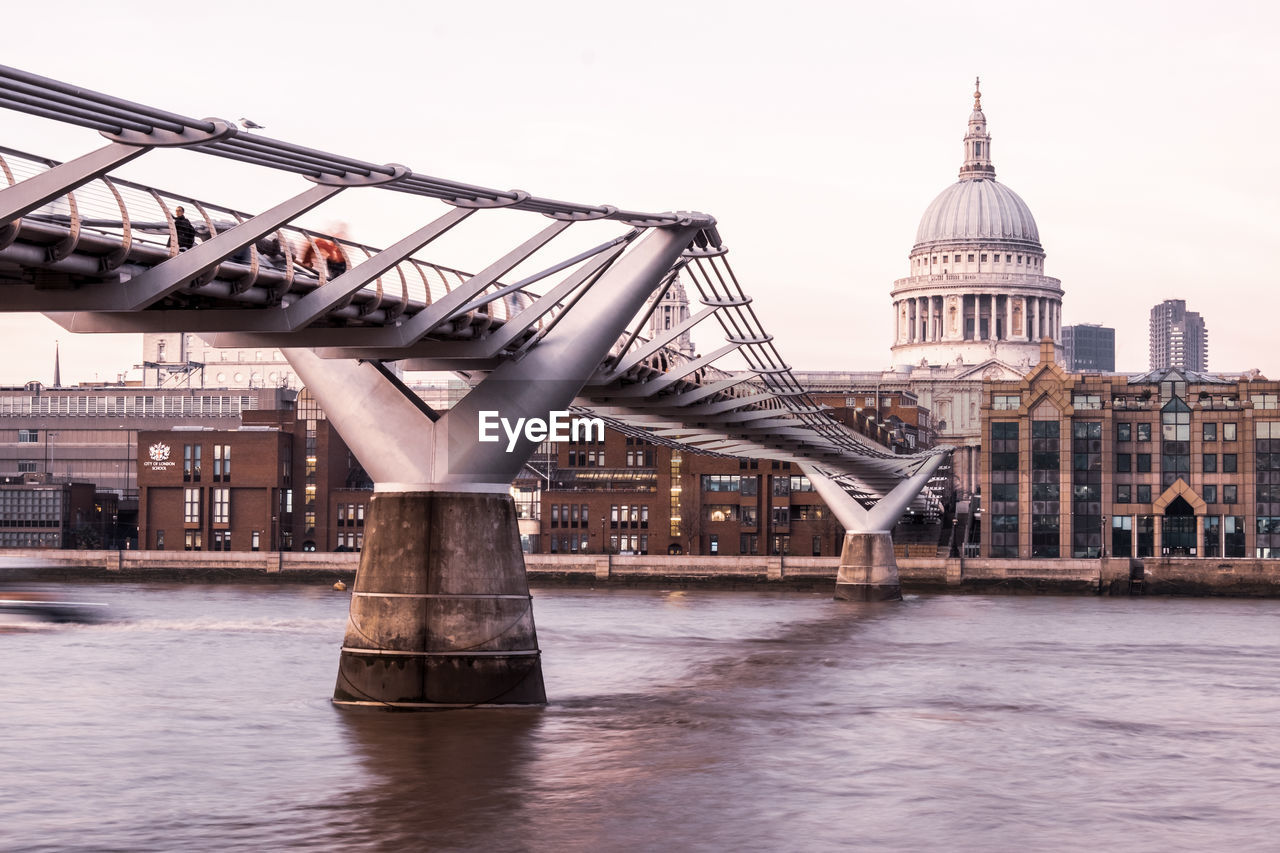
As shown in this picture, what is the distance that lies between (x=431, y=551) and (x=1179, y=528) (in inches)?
3405

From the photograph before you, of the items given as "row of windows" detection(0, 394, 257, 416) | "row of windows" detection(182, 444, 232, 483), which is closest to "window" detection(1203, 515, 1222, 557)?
"row of windows" detection(182, 444, 232, 483)

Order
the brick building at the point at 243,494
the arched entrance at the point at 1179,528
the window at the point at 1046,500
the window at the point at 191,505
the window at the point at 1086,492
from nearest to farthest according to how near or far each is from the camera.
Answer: the arched entrance at the point at 1179,528 → the window at the point at 1086,492 → the window at the point at 1046,500 → the brick building at the point at 243,494 → the window at the point at 191,505

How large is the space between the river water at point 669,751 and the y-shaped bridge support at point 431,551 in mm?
703

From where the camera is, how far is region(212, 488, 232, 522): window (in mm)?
128125

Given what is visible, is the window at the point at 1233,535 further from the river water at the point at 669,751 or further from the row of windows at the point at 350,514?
the row of windows at the point at 350,514

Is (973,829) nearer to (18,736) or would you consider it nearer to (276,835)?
(276,835)

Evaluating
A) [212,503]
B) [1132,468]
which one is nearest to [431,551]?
[1132,468]

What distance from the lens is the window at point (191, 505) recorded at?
5039 inches

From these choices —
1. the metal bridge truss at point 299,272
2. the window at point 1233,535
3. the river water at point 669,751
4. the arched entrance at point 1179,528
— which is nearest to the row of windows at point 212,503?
the arched entrance at point 1179,528

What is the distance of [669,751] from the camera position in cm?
3288

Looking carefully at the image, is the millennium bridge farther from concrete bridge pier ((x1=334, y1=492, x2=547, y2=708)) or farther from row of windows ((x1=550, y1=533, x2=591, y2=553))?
row of windows ((x1=550, y1=533, x2=591, y2=553))

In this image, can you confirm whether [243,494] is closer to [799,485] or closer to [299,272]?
[799,485]

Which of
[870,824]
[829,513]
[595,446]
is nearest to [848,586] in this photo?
[829,513]

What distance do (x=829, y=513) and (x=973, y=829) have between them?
3739 inches
